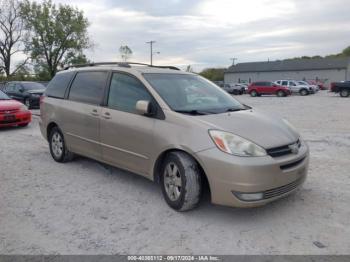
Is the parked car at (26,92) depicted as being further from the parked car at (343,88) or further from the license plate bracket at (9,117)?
the parked car at (343,88)

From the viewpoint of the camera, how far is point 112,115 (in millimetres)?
4715

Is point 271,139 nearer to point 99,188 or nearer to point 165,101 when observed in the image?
point 165,101

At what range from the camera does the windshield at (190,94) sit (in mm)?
4281

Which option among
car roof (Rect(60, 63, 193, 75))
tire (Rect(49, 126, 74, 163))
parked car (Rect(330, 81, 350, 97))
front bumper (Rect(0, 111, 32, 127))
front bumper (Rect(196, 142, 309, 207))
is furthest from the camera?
parked car (Rect(330, 81, 350, 97))

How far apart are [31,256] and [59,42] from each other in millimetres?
48692

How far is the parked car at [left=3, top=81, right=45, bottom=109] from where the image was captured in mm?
16141

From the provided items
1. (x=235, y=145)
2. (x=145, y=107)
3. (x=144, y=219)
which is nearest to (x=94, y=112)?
(x=145, y=107)

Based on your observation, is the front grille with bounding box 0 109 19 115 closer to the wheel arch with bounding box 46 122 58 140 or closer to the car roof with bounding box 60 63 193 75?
the wheel arch with bounding box 46 122 58 140

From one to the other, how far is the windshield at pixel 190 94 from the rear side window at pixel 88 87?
914 mm

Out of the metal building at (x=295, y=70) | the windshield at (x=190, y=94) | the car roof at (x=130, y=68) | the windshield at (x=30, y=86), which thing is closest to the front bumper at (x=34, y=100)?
the windshield at (x=30, y=86)

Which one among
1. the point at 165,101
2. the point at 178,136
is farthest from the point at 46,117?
the point at 178,136

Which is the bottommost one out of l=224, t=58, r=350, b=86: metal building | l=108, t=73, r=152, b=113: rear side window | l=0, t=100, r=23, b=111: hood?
l=0, t=100, r=23, b=111: hood

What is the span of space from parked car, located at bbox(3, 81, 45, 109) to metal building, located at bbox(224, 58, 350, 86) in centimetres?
5847

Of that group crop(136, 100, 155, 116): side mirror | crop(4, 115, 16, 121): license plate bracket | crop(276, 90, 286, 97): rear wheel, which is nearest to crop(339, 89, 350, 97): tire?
crop(276, 90, 286, 97): rear wheel
